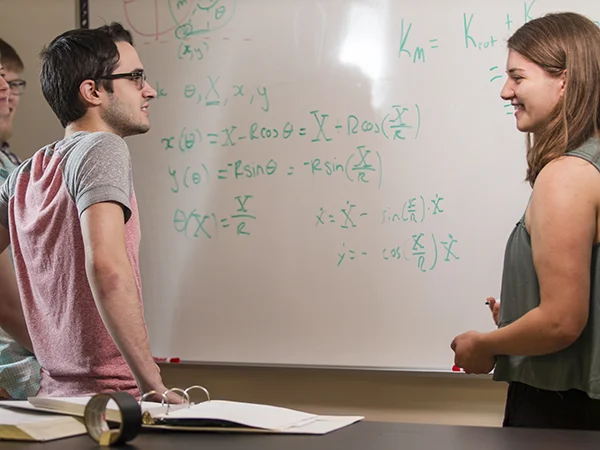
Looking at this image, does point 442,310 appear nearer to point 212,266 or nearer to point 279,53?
point 212,266

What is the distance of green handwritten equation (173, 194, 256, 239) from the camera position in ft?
7.53

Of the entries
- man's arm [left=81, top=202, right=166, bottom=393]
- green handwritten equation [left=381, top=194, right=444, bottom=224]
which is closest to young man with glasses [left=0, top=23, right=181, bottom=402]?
man's arm [left=81, top=202, right=166, bottom=393]

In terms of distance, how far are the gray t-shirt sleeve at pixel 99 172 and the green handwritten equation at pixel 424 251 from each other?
0.93 metres

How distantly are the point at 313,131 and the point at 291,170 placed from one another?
132 mm

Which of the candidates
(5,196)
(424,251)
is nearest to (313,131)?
(424,251)

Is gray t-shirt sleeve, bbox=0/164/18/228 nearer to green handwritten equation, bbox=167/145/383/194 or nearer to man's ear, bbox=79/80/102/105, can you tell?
man's ear, bbox=79/80/102/105

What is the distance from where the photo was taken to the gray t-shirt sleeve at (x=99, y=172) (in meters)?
1.37

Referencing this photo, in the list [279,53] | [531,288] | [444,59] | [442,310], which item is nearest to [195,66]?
[279,53]

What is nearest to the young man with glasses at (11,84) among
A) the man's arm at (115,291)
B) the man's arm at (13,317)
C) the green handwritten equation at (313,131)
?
the green handwritten equation at (313,131)

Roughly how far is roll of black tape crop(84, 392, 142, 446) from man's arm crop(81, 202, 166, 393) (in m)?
0.34

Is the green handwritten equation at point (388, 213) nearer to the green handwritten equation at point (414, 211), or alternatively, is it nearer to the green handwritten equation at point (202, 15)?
the green handwritten equation at point (414, 211)

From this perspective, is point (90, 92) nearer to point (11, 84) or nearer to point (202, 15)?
point (202, 15)

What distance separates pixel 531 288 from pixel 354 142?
0.99 meters

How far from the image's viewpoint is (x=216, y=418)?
3.30 ft
